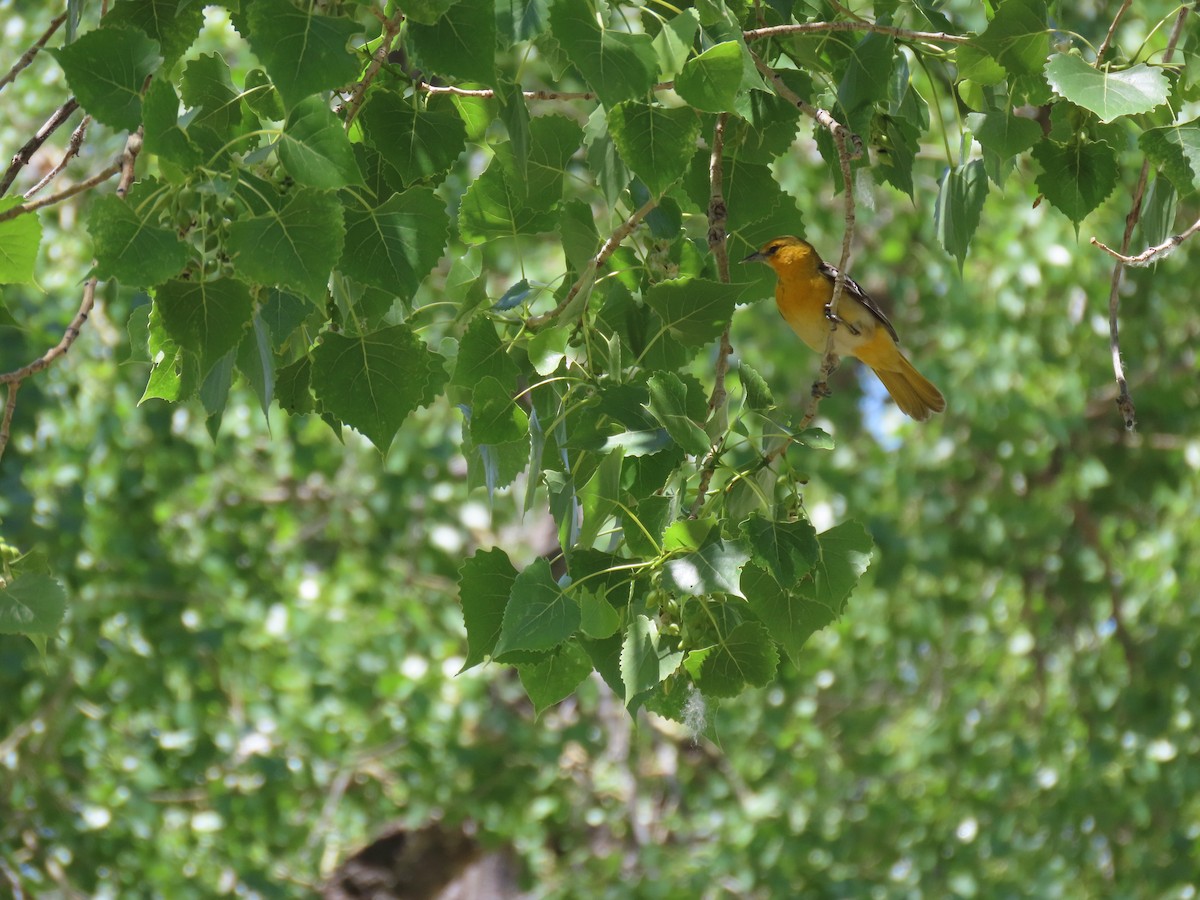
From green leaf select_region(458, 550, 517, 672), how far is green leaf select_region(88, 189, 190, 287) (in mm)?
416

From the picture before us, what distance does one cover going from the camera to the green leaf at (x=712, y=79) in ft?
4.11

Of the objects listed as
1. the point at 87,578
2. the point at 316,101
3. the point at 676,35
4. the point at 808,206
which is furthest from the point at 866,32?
the point at 808,206

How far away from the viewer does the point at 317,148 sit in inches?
45.6

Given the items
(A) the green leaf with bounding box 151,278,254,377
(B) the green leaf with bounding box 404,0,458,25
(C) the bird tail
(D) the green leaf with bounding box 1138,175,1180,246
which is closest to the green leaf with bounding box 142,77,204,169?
(A) the green leaf with bounding box 151,278,254,377

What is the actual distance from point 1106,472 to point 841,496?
139 cm

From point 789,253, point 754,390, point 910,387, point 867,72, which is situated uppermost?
point 789,253

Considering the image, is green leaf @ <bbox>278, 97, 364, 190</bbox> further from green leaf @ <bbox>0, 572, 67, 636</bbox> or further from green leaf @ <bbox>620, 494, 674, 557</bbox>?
green leaf @ <bbox>0, 572, 67, 636</bbox>

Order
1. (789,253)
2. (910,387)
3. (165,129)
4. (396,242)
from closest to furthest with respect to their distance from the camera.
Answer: (165,129), (396,242), (789,253), (910,387)

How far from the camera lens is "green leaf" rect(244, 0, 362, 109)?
1.13 meters

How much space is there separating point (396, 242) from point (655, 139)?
0.26 meters

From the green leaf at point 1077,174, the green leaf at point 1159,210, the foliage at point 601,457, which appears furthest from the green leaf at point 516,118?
the green leaf at point 1159,210

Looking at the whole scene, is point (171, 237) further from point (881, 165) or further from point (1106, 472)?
point (1106, 472)

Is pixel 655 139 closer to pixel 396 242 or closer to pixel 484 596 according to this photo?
pixel 396 242

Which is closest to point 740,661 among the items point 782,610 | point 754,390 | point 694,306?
point 782,610
